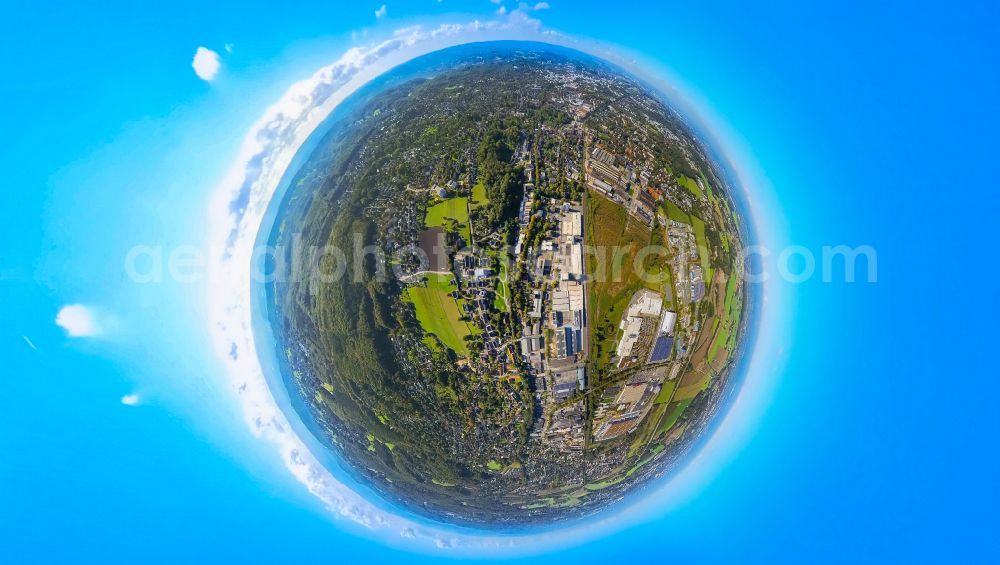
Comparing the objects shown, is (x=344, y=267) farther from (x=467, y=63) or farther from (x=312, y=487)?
(x=312, y=487)

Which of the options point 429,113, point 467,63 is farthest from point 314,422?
point 467,63

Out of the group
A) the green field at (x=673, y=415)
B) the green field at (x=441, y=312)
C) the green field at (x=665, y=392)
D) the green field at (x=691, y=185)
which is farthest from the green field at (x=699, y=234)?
the green field at (x=441, y=312)

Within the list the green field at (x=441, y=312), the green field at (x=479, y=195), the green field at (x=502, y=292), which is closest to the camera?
the green field at (x=502, y=292)

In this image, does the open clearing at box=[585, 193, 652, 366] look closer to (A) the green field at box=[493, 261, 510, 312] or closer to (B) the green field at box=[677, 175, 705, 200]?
(A) the green field at box=[493, 261, 510, 312]

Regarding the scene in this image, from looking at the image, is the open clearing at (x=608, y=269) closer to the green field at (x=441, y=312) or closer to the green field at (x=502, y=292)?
the green field at (x=502, y=292)

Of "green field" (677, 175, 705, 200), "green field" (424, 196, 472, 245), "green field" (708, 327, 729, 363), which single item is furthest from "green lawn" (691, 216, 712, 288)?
"green field" (424, 196, 472, 245)

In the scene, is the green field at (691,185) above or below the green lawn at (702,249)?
above
